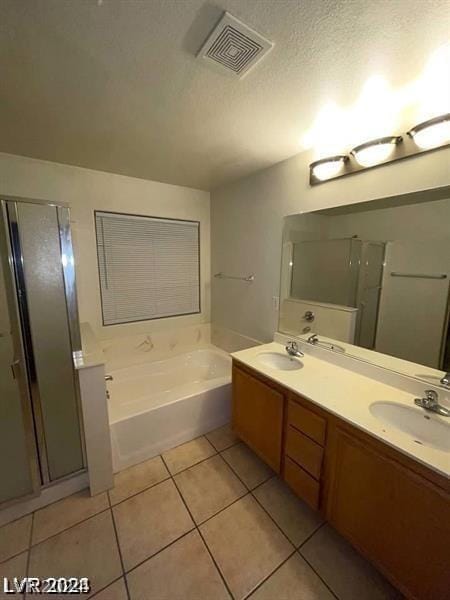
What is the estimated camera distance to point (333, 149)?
162 cm

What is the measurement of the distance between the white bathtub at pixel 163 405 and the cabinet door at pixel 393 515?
1129mm

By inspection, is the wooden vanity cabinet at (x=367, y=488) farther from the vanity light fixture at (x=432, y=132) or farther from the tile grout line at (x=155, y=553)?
the vanity light fixture at (x=432, y=132)

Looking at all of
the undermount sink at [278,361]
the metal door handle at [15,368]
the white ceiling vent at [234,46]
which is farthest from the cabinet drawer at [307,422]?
the white ceiling vent at [234,46]

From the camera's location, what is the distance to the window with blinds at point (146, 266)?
7.76ft

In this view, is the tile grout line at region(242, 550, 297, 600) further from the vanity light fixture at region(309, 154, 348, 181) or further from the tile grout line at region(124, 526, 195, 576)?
the vanity light fixture at region(309, 154, 348, 181)

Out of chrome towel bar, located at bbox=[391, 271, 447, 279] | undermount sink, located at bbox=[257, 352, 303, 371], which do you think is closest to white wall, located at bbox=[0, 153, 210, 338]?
undermount sink, located at bbox=[257, 352, 303, 371]

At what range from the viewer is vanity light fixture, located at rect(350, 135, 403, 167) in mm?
1296

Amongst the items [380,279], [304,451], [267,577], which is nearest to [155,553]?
[267,577]

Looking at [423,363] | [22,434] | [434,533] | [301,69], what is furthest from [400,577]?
[301,69]

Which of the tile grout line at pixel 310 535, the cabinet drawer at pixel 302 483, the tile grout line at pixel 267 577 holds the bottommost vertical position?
the tile grout line at pixel 310 535

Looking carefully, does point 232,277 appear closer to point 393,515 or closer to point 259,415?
point 259,415

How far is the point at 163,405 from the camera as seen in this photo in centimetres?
190

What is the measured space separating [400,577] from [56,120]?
2.82m

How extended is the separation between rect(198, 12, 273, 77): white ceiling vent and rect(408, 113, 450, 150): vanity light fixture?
0.82 m
